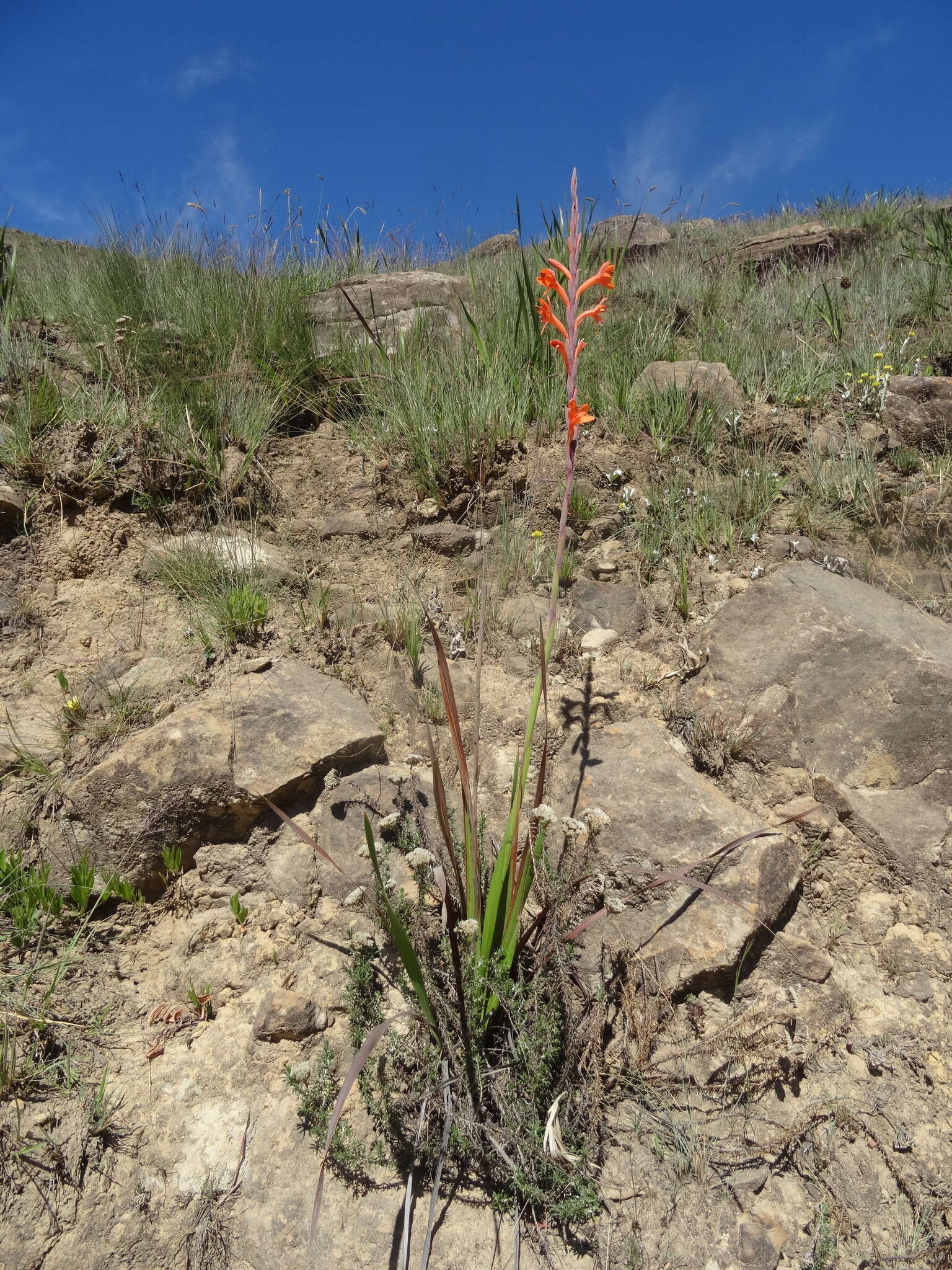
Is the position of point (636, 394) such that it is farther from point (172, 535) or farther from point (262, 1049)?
point (262, 1049)

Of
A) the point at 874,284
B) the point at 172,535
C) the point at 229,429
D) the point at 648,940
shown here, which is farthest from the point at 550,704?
the point at 874,284

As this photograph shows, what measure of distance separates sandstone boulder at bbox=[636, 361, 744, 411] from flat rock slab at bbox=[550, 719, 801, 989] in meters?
2.12

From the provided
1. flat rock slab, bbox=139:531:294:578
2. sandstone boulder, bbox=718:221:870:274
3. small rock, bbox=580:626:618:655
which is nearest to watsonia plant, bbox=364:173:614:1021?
small rock, bbox=580:626:618:655

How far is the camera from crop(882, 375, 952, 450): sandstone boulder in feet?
11.9

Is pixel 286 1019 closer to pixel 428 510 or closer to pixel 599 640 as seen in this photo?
pixel 599 640

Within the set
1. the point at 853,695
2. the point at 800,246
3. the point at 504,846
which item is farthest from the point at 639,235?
the point at 504,846

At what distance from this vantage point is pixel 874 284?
5.41 metres

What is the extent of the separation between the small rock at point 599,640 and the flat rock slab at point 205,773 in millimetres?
920

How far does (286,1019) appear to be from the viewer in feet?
6.08

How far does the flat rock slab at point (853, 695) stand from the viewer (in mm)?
2264

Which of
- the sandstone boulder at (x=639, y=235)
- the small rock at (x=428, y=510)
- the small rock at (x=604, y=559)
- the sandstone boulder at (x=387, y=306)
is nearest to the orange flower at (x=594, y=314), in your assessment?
the small rock at (x=604, y=559)

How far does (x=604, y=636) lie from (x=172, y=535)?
78.3 inches

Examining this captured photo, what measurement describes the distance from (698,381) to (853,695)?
2.03 meters

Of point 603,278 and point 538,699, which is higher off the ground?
point 603,278
